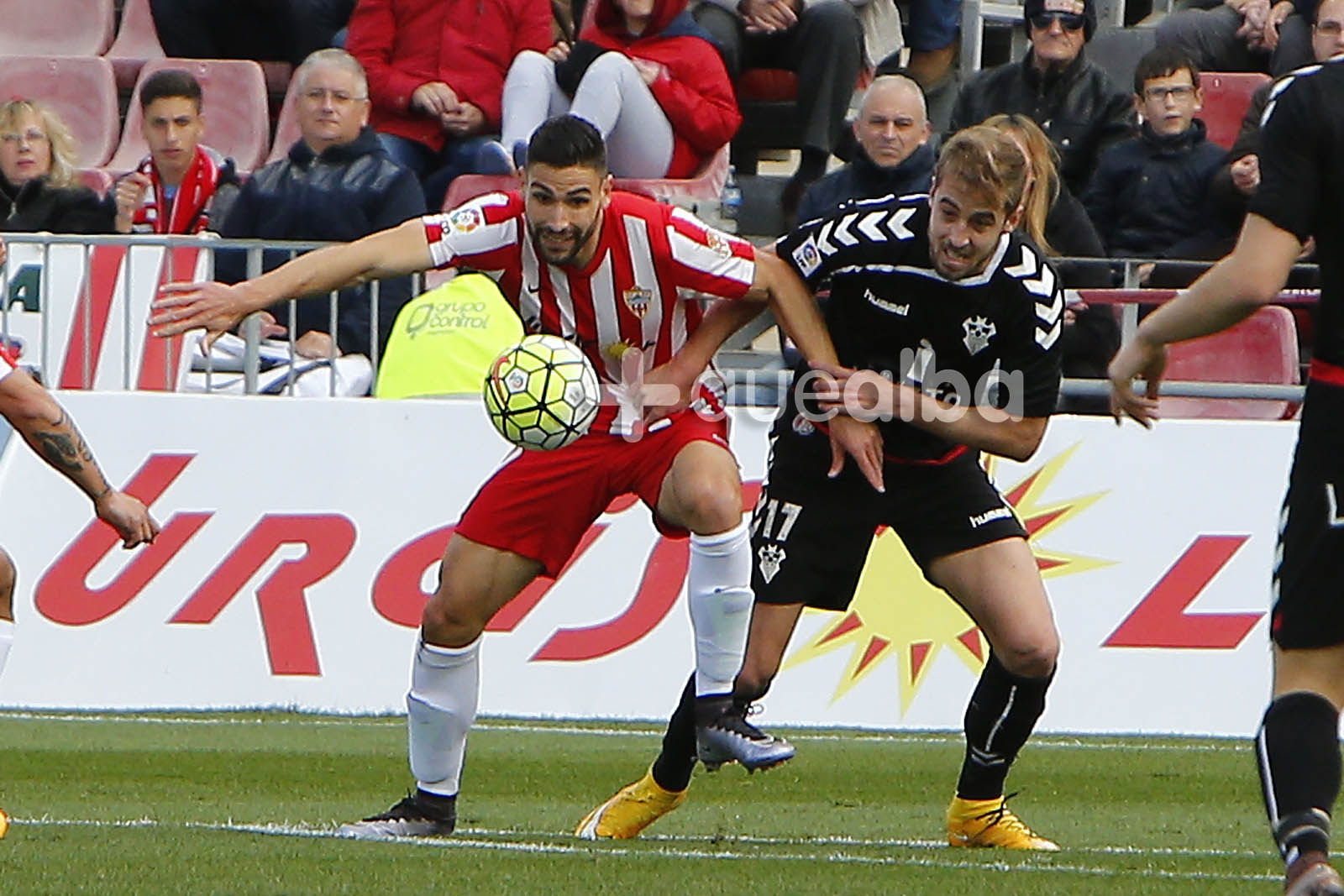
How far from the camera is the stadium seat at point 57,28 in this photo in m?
15.3

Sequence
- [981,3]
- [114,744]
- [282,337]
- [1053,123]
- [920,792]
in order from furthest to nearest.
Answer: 1. [981,3]
2. [1053,123]
3. [282,337]
4. [114,744]
5. [920,792]

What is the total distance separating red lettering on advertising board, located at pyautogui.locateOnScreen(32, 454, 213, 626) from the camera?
1001 cm

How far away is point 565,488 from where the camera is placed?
6.79 metres

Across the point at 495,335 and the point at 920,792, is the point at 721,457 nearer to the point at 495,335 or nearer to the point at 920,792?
the point at 920,792

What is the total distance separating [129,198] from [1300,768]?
8.42 metres

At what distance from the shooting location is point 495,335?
32.9 ft

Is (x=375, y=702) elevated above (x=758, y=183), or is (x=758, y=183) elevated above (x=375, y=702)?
(x=758, y=183)

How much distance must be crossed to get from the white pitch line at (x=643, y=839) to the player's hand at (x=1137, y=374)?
1833 mm

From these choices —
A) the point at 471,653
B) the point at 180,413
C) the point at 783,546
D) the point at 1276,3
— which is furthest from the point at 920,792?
the point at 1276,3

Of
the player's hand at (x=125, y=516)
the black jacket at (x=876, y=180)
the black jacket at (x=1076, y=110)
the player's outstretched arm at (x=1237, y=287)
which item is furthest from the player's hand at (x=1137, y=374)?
the black jacket at (x=1076, y=110)

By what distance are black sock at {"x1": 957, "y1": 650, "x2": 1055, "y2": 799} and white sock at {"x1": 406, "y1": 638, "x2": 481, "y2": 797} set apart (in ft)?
4.77

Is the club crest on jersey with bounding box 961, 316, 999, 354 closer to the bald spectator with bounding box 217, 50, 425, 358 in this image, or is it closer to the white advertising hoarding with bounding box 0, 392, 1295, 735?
the white advertising hoarding with bounding box 0, 392, 1295, 735

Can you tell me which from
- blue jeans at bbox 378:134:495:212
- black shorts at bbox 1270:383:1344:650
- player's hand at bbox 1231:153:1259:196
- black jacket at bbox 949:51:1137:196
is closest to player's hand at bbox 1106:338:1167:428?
black shorts at bbox 1270:383:1344:650

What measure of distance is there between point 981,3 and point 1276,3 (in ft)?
6.32
